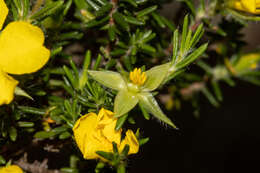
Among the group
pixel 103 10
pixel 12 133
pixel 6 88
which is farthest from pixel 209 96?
pixel 6 88

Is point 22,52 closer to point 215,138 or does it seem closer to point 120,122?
point 120,122

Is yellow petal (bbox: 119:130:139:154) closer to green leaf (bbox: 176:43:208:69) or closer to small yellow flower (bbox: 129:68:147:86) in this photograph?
small yellow flower (bbox: 129:68:147:86)

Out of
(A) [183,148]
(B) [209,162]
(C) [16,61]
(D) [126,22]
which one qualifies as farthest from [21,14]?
(B) [209,162]

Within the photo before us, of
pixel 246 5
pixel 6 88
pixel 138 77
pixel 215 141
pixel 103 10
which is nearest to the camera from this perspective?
pixel 6 88

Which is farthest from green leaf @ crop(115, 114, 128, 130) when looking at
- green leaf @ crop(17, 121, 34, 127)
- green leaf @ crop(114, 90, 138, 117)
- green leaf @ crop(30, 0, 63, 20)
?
green leaf @ crop(30, 0, 63, 20)

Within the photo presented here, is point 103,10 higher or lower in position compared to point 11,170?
higher

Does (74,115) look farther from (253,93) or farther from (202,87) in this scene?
(253,93)

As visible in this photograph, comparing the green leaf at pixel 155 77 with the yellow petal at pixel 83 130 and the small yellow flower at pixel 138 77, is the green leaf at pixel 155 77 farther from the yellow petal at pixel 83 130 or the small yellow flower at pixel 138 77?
the yellow petal at pixel 83 130
